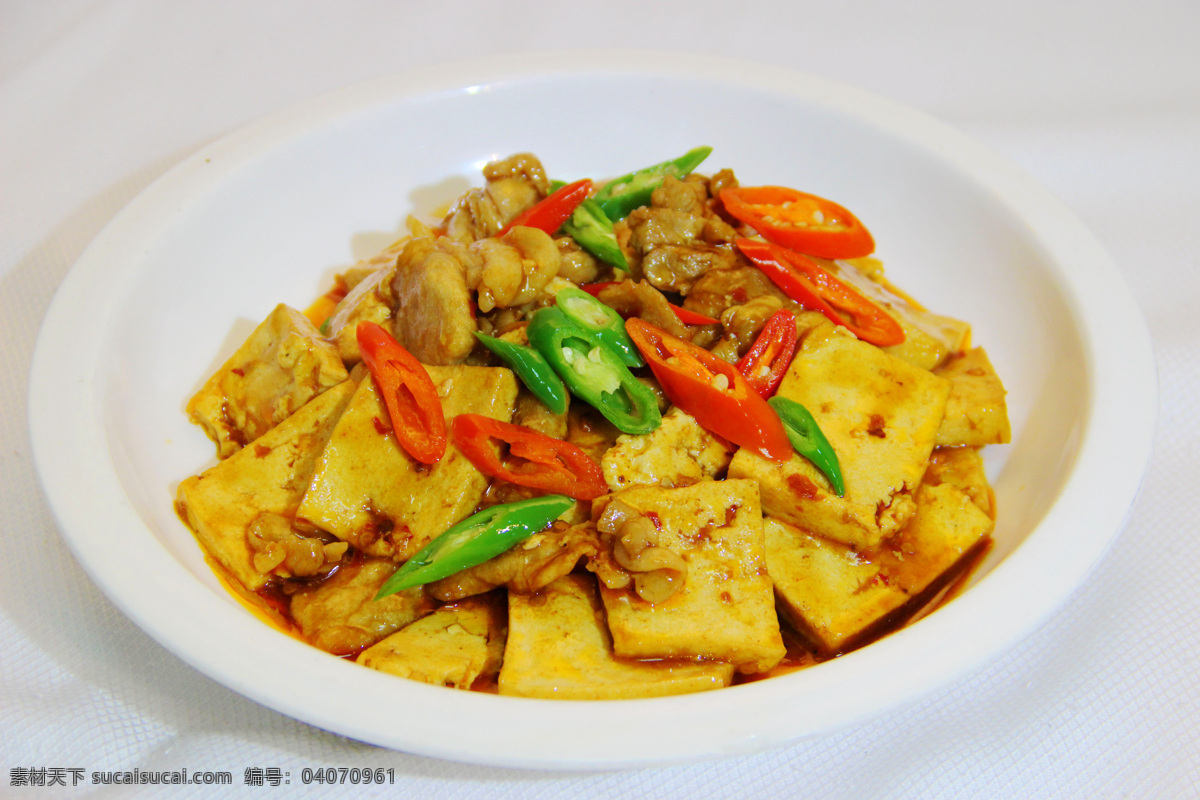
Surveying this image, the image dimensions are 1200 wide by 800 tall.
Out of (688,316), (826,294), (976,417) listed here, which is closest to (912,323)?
(826,294)

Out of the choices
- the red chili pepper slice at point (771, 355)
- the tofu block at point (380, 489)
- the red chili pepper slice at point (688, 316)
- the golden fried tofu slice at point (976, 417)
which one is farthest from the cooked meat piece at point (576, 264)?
the golden fried tofu slice at point (976, 417)

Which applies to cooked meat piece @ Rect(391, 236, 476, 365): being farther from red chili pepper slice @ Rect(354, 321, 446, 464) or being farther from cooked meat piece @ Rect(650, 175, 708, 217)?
cooked meat piece @ Rect(650, 175, 708, 217)

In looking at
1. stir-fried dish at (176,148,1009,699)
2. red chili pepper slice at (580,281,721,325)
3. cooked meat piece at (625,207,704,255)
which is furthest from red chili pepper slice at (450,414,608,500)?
cooked meat piece at (625,207,704,255)

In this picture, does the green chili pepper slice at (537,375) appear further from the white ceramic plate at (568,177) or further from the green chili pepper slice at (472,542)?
the white ceramic plate at (568,177)

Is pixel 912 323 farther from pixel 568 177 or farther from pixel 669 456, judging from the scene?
pixel 568 177

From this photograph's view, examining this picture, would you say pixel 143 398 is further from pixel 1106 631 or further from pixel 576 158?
pixel 1106 631

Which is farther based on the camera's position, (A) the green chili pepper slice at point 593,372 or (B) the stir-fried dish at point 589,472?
(A) the green chili pepper slice at point 593,372

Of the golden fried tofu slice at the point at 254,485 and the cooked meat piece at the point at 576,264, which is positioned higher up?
the cooked meat piece at the point at 576,264

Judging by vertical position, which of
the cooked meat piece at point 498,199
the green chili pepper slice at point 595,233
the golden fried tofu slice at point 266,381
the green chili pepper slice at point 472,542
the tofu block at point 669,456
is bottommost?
the green chili pepper slice at point 472,542
